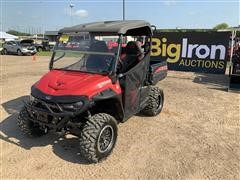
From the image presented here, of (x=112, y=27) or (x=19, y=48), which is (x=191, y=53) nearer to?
(x=112, y=27)

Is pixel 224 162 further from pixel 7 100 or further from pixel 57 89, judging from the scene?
pixel 7 100

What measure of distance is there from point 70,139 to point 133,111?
1247 millimetres

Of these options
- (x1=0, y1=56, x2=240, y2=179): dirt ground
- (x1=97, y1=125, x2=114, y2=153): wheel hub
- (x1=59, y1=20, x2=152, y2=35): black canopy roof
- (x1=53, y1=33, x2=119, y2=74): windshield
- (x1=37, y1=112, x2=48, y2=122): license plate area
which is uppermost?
(x1=59, y1=20, x2=152, y2=35): black canopy roof

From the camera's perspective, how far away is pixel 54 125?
414cm

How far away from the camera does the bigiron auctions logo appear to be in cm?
1139

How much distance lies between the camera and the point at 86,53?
478 cm

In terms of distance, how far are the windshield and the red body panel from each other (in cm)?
19

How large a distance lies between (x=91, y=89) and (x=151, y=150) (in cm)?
148

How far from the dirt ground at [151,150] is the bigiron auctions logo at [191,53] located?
454 cm

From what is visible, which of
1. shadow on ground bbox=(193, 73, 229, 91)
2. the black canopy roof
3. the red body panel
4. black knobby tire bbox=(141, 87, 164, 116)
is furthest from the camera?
shadow on ground bbox=(193, 73, 229, 91)

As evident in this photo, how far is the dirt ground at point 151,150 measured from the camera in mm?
3996

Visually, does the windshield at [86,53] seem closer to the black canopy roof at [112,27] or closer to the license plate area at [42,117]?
the black canopy roof at [112,27]

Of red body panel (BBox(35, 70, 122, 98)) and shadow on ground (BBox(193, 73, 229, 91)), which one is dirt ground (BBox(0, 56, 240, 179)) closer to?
red body panel (BBox(35, 70, 122, 98))

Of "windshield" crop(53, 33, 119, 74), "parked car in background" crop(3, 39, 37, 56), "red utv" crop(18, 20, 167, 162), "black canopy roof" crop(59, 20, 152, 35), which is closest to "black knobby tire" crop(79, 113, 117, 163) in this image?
"red utv" crop(18, 20, 167, 162)
